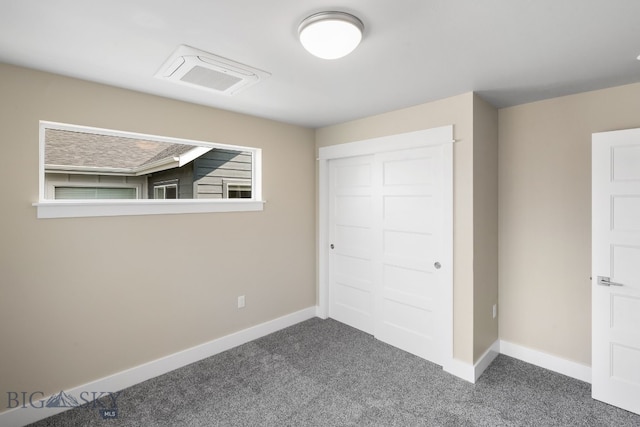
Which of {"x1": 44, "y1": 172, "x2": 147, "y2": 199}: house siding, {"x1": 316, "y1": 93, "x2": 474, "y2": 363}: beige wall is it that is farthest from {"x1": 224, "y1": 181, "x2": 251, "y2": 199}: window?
{"x1": 316, "y1": 93, "x2": 474, "y2": 363}: beige wall

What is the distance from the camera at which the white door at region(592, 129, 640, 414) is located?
2.23 m

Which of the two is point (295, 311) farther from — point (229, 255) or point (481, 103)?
point (481, 103)

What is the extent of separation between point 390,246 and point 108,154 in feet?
9.13

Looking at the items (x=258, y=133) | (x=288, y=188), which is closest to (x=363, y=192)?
(x=288, y=188)

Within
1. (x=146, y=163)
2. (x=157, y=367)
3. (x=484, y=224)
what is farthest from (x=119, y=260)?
(x=484, y=224)

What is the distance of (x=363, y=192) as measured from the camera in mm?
3578

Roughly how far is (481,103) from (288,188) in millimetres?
2187

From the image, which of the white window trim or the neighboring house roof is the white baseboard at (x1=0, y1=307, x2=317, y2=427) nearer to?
the white window trim

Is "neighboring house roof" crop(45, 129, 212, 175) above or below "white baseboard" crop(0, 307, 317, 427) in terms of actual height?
above

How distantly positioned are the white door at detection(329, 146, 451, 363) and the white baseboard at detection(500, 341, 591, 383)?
766mm

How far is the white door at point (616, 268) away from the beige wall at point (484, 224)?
74cm

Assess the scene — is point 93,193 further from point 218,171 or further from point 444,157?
point 444,157

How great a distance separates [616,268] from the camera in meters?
2.30

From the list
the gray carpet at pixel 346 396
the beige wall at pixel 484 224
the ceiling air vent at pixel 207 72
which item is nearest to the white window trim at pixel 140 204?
the ceiling air vent at pixel 207 72
